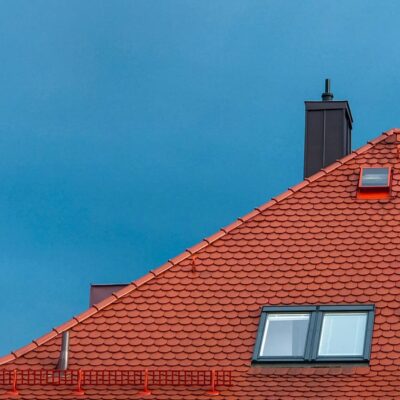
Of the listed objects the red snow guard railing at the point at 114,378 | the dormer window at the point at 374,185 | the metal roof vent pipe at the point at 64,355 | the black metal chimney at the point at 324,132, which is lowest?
the red snow guard railing at the point at 114,378

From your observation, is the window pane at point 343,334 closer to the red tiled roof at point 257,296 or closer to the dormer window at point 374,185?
the red tiled roof at point 257,296

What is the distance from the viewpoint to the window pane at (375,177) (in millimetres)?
27625

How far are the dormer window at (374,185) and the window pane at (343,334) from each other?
2.90 metres

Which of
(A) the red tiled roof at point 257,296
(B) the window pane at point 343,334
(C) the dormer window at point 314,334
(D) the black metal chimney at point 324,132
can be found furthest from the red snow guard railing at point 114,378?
(D) the black metal chimney at point 324,132

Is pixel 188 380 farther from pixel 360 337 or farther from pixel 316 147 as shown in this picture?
pixel 316 147

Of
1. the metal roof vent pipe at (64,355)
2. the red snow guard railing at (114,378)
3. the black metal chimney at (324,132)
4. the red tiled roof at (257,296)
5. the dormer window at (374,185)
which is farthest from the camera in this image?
the black metal chimney at (324,132)

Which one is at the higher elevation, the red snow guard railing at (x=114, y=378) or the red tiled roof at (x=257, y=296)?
the red tiled roof at (x=257, y=296)

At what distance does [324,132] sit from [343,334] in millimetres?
7341

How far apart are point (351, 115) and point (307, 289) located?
7267mm

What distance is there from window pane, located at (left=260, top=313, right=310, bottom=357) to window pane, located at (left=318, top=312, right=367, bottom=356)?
1.07 ft

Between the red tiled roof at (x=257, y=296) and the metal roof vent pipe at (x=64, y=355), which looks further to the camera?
the metal roof vent pipe at (x=64, y=355)

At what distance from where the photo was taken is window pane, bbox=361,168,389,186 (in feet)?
90.6

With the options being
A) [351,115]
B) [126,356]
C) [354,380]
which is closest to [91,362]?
[126,356]

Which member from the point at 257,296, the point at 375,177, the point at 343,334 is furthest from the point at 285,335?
the point at 375,177
